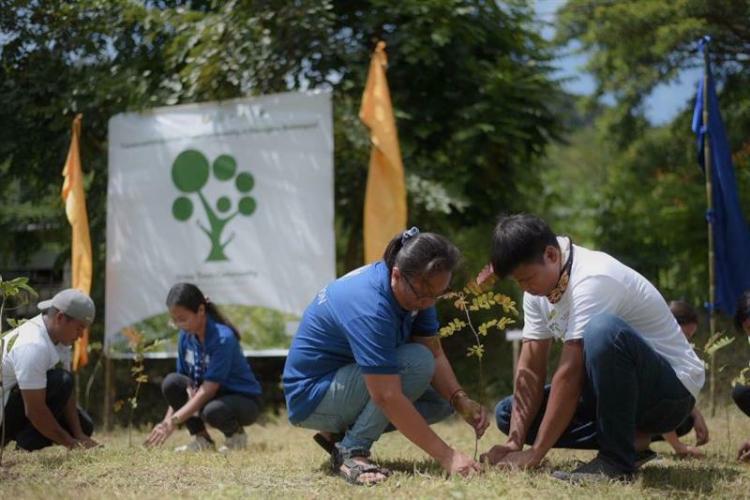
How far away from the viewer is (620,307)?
10.0 ft

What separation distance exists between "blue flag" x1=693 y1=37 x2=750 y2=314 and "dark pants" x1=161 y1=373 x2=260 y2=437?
3415 mm

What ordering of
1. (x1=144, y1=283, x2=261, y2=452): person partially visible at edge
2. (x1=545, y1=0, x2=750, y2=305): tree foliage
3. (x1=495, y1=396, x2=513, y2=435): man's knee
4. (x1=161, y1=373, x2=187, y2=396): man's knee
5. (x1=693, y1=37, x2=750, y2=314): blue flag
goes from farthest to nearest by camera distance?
(x1=545, y1=0, x2=750, y2=305): tree foliage → (x1=693, y1=37, x2=750, y2=314): blue flag → (x1=161, y1=373, x2=187, y2=396): man's knee → (x1=144, y1=283, x2=261, y2=452): person partially visible at edge → (x1=495, y1=396, x2=513, y2=435): man's knee

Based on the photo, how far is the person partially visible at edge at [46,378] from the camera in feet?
13.0

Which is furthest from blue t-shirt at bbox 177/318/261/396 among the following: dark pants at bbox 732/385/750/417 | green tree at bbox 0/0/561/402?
green tree at bbox 0/0/561/402

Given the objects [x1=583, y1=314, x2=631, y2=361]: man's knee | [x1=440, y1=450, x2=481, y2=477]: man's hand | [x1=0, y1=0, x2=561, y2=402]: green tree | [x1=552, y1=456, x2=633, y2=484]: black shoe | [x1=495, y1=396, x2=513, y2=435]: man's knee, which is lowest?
[x1=552, y1=456, x2=633, y2=484]: black shoe

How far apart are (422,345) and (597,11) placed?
5706mm

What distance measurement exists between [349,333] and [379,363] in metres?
0.17

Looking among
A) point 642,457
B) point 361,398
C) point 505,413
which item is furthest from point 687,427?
point 361,398

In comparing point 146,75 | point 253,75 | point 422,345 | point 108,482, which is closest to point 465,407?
point 422,345

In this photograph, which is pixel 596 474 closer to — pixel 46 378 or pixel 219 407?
pixel 219 407

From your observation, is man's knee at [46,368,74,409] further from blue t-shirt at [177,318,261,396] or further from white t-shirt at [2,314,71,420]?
blue t-shirt at [177,318,261,396]

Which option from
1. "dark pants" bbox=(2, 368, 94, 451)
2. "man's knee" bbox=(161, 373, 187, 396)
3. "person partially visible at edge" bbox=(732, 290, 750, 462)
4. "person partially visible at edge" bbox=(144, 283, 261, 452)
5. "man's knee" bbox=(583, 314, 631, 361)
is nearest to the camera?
"man's knee" bbox=(583, 314, 631, 361)

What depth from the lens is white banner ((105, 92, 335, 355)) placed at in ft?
20.7

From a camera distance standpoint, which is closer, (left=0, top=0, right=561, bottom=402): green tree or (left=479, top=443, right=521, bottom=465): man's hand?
(left=479, top=443, right=521, bottom=465): man's hand
